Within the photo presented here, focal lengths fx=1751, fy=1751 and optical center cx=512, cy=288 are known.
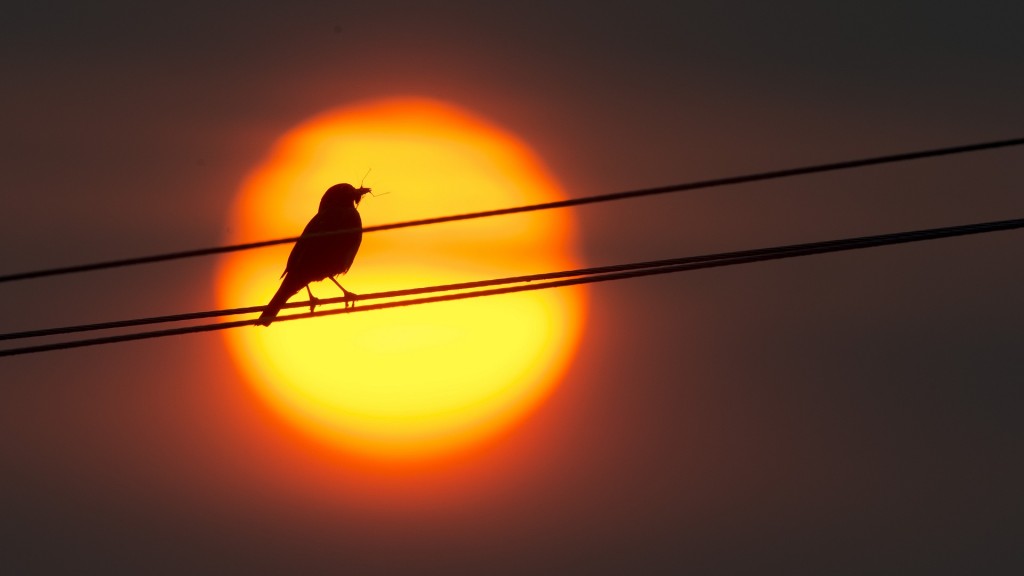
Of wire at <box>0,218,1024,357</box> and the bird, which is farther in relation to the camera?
the bird

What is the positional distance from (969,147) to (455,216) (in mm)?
3963

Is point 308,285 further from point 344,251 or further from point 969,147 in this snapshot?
point 969,147

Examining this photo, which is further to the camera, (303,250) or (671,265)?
(303,250)

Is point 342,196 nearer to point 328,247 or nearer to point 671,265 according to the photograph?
point 328,247

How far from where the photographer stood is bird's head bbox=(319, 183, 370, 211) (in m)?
21.0

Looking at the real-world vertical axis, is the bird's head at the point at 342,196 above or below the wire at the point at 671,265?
above

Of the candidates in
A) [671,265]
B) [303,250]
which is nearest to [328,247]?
[303,250]

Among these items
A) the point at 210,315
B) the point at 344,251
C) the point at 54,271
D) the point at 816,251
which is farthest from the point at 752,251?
the point at 344,251

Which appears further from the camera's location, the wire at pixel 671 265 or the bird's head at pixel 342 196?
the bird's head at pixel 342 196

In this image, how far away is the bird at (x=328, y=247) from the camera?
2066 cm

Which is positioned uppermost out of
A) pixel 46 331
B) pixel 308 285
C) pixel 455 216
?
pixel 308 285

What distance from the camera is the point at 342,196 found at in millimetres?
21109

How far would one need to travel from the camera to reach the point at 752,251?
12.8 meters

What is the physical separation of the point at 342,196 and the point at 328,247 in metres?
0.68
